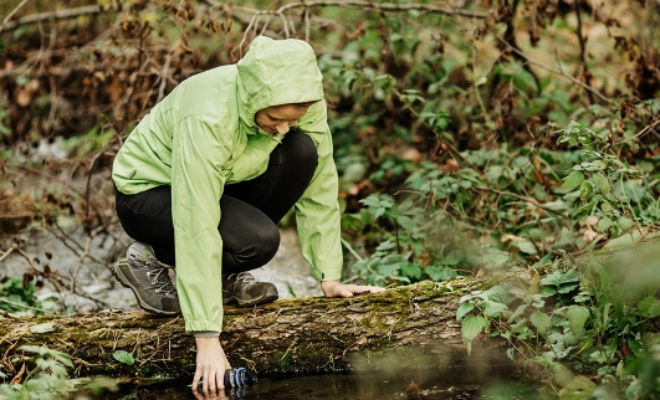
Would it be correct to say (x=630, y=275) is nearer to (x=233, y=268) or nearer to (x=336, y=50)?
(x=233, y=268)

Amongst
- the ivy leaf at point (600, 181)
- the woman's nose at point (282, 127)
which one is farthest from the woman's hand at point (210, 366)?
the ivy leaf at point (600, 181)

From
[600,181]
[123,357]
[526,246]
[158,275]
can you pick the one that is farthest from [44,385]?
[526,246]

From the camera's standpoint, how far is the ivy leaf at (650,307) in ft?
8.41

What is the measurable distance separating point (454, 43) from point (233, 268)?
10.5 ft

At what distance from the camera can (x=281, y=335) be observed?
10.1ft

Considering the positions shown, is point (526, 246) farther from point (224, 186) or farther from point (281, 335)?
point (224, 186)

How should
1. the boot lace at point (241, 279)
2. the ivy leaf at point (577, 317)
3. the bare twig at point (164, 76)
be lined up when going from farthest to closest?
the bare twig at point (164, 76) < the boot lace at point (241, 279) < the ivy leaf at point (577, 317)

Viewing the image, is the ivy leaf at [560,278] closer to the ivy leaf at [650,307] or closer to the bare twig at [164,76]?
the ivy leaf at [650,307]

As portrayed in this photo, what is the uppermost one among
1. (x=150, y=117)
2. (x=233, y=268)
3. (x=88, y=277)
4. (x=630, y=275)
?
(x=150, y=117)

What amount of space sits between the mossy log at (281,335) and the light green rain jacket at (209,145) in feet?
1.10

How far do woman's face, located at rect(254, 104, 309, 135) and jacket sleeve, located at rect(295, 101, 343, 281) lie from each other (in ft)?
1.25

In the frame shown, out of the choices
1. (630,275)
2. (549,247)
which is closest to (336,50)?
(549,247)

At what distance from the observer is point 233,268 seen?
3162 millimetres

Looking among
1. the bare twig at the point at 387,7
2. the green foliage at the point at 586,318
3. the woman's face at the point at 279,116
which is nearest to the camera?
the green foliage at the point at 586,318
